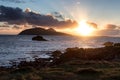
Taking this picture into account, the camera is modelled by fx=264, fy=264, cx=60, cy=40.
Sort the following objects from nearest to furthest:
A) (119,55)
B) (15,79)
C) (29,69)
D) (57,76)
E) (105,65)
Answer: (15,79), (57,76), (29,69), (105,65), (119,55)

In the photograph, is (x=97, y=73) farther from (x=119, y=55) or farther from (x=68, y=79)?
(x=119, y=55)

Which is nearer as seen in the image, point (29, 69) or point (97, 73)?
point (97, 73)

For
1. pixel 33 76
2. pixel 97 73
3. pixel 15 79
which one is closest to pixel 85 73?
pixel 97 73

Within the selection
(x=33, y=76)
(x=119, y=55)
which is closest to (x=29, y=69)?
(x=33, y=76)

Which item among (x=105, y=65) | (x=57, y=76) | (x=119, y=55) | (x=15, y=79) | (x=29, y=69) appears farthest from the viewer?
(x=119, y=55)

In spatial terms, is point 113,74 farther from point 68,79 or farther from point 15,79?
point 15,79

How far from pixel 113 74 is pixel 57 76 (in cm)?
577

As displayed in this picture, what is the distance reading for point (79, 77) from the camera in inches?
1035

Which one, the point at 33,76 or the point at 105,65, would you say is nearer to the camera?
the point at 33,76

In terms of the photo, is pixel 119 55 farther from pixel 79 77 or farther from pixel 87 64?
pixel 79 77

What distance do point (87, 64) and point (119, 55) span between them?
696 inches

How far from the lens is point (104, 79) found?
25297 mm

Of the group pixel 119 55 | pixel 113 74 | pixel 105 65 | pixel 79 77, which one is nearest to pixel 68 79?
pixel 79 77

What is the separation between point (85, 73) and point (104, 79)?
307cm
